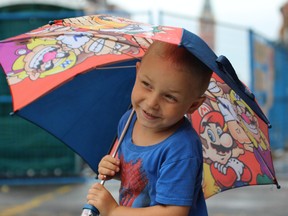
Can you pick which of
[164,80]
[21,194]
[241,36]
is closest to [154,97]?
[164,80]

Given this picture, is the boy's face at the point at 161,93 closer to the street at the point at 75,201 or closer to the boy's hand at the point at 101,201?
the boy's hand at the point at 101,201

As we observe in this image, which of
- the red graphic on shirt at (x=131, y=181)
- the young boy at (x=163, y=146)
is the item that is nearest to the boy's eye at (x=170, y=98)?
the young boy at (x=163, y=146)

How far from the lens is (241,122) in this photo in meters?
2.81

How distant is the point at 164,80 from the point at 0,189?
22.3 feet

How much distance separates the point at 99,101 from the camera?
3057mm

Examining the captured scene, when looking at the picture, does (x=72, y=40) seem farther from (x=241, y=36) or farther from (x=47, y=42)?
(x=241, y=36)

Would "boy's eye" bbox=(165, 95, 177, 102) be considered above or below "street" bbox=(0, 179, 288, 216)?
above

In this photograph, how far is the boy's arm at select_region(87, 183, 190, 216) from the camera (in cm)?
231

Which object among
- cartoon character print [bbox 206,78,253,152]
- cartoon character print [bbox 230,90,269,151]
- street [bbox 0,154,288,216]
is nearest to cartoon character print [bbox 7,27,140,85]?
cartoon character print [bbox 206,78,253,152]

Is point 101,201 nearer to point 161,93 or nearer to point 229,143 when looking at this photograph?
point 161,93

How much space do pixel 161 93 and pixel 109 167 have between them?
16.2 inches

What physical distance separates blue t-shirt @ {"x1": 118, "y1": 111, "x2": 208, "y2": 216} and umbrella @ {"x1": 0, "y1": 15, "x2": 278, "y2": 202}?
33cm

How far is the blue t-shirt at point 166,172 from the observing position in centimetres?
230

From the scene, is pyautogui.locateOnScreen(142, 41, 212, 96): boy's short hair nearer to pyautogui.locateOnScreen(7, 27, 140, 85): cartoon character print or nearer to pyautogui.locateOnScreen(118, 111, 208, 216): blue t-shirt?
pyautogui.locateOnScreen(118, 111, 208, 216): blue t-shirt
